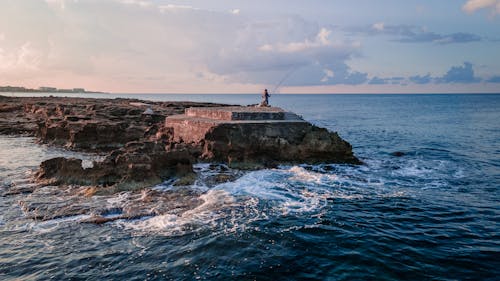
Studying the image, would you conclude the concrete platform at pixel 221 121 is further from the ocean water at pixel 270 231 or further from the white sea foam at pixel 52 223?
the white sea foam at pixel 52 223

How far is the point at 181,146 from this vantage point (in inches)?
669

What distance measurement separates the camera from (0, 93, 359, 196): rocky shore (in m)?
13.8

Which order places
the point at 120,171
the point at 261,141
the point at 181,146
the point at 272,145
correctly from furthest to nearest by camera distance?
the point at 272,145 → the point at 261,141 → the point at 181,146 → the point at 120,171

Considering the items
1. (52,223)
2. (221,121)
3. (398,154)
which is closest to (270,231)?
(52,223)

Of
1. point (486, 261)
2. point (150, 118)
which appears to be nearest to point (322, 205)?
point (486, 261)

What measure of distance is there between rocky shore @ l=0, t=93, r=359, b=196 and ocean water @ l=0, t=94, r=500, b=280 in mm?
1079

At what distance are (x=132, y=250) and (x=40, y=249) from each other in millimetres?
2260

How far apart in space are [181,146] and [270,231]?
8605 millimetres

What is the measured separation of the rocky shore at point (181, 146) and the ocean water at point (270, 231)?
1079mm

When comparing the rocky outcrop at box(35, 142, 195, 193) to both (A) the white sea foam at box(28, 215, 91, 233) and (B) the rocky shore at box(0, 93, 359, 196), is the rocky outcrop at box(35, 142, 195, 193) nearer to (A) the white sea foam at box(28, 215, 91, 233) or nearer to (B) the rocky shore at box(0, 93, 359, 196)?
(B) the rocky shore at box(0, 93, 359, 196)

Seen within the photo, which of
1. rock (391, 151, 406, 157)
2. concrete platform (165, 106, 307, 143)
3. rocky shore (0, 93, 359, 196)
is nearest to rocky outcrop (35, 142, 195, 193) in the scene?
rocky shore (0, 93, 359, 196)

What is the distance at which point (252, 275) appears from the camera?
292 inches

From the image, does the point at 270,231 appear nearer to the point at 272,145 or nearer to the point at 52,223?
the point at 52,223

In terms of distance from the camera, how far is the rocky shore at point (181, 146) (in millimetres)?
13758
